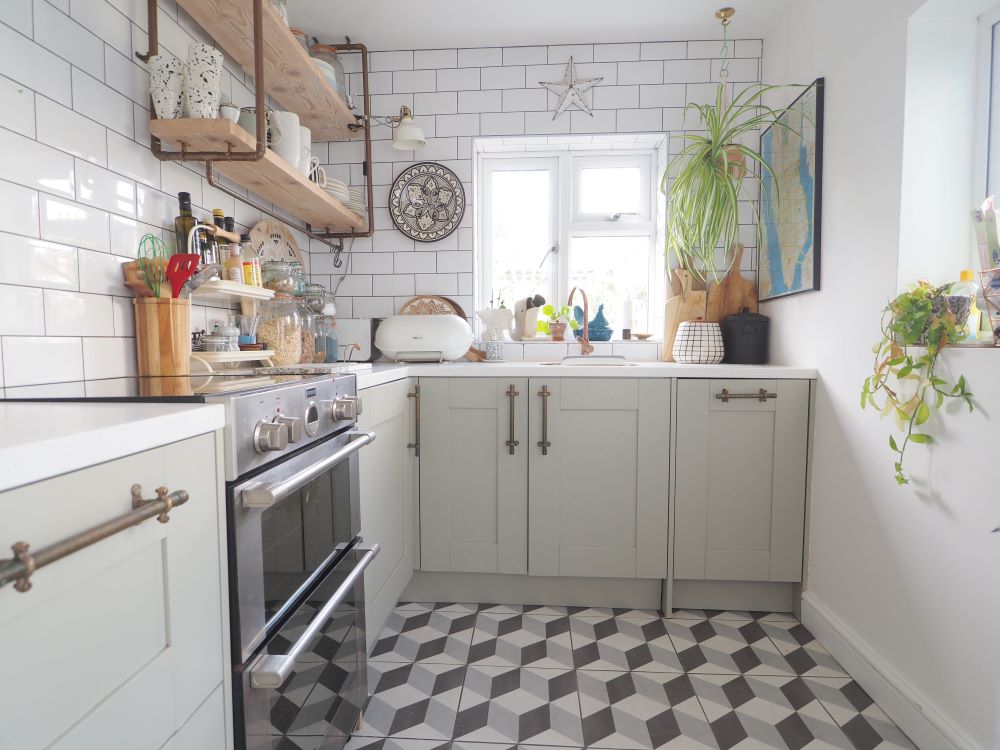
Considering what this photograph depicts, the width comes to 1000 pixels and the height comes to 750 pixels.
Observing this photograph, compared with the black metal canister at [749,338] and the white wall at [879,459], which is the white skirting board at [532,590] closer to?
the white wall at [879,459]

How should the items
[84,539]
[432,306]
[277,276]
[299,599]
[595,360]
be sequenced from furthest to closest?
[432,306] < [595,360] < [277,276] < [299,599] < [84,539]

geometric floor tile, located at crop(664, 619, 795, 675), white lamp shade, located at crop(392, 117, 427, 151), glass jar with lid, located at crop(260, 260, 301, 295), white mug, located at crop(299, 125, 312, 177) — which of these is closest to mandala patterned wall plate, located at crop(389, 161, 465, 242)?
white lamp shade, located at crop(392, 117, 427, 151)

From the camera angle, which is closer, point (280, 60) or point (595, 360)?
point (280, 60)

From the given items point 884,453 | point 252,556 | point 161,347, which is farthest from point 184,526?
point 884,453

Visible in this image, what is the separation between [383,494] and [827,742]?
1.38 metres

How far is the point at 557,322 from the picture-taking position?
107 inches

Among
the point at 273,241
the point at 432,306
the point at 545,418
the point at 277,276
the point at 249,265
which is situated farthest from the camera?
the point at 432,306

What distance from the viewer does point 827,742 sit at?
144cm

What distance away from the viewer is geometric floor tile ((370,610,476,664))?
Result: 1.83m

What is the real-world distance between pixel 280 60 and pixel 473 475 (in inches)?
62.1

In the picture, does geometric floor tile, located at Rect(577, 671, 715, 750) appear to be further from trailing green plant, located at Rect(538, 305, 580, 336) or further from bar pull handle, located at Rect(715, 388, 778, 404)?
trailing green plant, located at Rect(538, 305, 580, 336)

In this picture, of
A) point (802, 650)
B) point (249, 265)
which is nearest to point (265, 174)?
point (249, 265)

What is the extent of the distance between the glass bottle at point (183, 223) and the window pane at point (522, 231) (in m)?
1.50

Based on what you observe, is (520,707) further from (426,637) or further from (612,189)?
(612,189)
